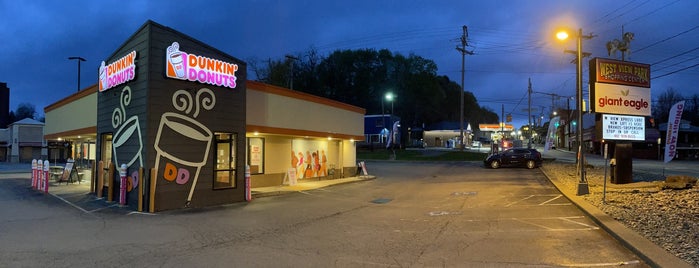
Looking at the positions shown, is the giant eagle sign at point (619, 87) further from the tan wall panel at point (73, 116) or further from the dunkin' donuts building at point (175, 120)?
the tan wall panel at point (73, 116)

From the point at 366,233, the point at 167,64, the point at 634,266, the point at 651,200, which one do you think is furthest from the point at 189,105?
the point at 651,200

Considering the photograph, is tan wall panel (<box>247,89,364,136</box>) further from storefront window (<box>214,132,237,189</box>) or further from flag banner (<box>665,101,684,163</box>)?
flag banner (<box>665,101,684,163</box>)

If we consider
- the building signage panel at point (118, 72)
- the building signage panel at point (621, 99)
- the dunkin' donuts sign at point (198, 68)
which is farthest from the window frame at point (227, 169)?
the building signage panel at point (621, 99)

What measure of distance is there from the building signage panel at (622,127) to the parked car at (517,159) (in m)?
15.4

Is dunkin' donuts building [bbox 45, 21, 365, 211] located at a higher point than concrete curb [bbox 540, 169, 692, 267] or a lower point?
higher

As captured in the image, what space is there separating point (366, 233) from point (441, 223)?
2.27m

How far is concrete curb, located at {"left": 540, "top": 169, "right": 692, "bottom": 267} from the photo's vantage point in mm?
6828

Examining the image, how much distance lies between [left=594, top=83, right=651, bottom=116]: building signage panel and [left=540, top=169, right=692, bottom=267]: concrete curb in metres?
8.49

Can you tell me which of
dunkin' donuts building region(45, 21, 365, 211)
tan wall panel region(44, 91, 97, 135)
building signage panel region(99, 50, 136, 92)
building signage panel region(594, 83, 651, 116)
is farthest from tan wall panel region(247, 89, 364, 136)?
building signage panel region(594, 83, 651, 116)

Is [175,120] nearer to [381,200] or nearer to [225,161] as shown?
[225,161]

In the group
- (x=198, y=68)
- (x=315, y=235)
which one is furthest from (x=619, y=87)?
(x=198, y=68)

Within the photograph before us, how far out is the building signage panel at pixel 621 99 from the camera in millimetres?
19734

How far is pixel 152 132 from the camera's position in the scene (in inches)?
537

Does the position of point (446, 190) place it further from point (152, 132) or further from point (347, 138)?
point (152, 132)
